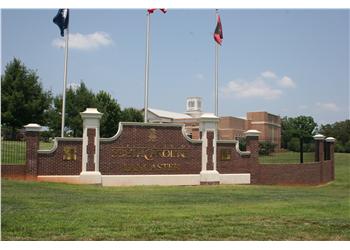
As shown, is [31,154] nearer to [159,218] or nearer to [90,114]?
[90,114]

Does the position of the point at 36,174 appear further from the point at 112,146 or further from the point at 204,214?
the point at 204,214

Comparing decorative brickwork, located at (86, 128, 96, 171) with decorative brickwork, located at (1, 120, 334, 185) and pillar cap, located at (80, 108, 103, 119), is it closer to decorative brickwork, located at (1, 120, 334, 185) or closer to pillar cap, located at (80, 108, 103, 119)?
decorative brickwork, located at (1, 120, 334, 185)

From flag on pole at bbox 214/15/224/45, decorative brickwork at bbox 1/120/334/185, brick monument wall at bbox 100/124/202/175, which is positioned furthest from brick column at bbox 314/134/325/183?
brick monument wall at bbox 100/124/202/175

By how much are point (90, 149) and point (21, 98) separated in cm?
1997

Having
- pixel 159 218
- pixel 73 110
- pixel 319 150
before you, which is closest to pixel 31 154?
pixel 159 218

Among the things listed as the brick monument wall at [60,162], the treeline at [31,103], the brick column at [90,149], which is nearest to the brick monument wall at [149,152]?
the brick column at [90,149]

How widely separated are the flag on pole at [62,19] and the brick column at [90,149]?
5.29 metres

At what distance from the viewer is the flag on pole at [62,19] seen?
19.7 meters

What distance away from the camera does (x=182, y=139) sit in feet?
59.4

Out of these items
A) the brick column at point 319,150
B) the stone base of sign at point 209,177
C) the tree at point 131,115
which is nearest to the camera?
the stone base of sign at point 209,177

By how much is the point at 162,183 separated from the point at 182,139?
203cm

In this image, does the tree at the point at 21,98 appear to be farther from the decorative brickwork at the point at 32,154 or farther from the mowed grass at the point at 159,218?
the mowed grass at the point at 159,218

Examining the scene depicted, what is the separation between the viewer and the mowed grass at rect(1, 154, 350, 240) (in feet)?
23.3

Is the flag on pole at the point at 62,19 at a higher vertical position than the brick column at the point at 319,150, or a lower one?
higher
